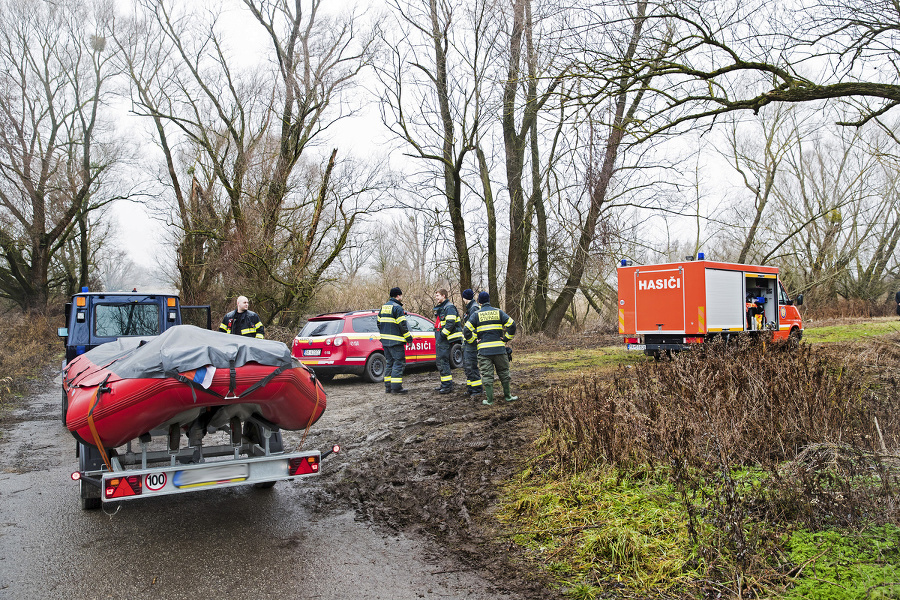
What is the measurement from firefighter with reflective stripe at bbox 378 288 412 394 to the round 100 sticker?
7.06 meters

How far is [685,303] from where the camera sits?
Result: 549 inches

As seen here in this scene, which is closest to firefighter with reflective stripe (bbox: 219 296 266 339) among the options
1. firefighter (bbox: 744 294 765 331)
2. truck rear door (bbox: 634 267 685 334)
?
truck rear door (bbox: 634 267 685 334)

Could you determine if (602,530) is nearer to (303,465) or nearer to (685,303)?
(303,465)

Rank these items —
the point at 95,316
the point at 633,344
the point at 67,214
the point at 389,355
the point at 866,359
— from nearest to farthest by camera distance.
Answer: the point at 866,359
the point at 95,316
the point at 389,355
the point at 633,344
the point at 67,214

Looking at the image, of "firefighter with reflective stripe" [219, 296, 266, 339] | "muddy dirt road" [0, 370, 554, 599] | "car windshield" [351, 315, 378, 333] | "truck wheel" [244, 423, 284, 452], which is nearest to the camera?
"muddy dirt road" [0, 370, 554, 599]

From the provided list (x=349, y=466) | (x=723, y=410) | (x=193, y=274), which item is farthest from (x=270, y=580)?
(x=193, y=274)

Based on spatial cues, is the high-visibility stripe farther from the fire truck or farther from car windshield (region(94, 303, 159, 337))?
the fire truck

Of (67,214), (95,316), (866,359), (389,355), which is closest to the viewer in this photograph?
(866,359)

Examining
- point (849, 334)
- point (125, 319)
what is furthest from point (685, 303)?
point (125, 319)

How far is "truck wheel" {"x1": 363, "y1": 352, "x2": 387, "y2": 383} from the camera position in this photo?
44.0 ft

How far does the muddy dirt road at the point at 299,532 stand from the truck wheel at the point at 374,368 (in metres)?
5.64

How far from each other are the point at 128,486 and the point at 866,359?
28.5ft

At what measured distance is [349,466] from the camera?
6527 millimetres

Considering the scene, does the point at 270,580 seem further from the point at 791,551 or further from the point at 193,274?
the point at 193,274
